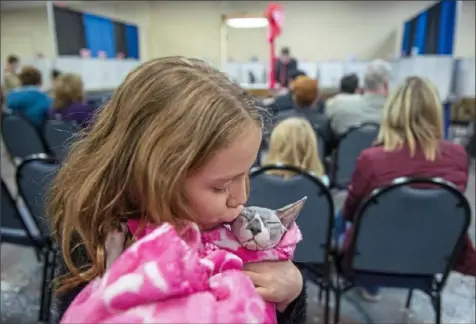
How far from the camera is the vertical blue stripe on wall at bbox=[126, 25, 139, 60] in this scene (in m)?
9.01

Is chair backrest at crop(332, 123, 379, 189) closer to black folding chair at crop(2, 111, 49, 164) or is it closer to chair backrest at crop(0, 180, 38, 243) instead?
chair backrest at crop(0, 180, 38, 243)

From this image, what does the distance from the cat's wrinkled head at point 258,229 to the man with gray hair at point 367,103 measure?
262cm

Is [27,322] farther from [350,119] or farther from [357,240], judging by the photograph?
[350,119]

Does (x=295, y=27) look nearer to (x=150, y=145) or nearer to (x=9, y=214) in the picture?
(x=9, y=214)

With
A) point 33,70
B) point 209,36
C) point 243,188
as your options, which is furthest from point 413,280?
point 209,36

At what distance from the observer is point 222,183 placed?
53 cm

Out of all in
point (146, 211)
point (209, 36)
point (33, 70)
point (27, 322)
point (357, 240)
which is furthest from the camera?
point (209, 36)

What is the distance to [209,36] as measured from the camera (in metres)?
10.2

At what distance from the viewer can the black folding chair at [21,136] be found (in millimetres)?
3225

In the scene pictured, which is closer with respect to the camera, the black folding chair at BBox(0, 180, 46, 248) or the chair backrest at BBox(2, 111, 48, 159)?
the black folding chair at BBox(0, 180, 46, 248)

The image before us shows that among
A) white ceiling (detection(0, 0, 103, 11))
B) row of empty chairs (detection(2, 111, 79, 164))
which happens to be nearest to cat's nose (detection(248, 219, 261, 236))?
row of empty chairs (detection(2, 111, 79, 164))

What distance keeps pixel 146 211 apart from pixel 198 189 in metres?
0.08

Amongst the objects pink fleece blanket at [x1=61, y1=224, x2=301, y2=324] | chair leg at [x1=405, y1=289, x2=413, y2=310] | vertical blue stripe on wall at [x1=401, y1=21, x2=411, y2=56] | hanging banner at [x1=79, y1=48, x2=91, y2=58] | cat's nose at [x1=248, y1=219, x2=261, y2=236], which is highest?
vertical blue stripe on wall at [x1=401, y1=21, x2=411, y2=56]

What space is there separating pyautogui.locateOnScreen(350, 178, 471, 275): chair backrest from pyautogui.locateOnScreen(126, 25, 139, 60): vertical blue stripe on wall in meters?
8.35
